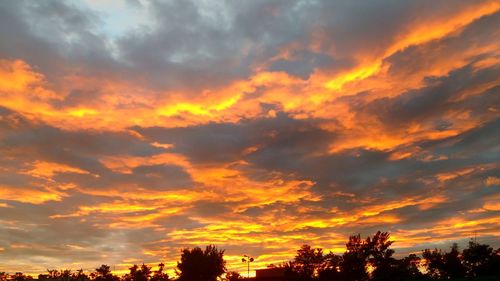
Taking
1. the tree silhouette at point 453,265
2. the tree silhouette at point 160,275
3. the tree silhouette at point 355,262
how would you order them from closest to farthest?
the tree silhouette at point 355,262 → the tree silhouette at point 453,265 → the tree silhouette at point 160,275

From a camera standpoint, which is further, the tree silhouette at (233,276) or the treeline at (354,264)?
the tree silhouette at (233,276)

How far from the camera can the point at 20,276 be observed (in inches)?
7795

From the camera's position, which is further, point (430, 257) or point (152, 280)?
point (152, 280)

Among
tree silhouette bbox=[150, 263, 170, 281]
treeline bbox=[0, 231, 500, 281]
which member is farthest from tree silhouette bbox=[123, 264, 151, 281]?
treeline bbox=[0, 231, 500, 281]

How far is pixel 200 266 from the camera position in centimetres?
7800

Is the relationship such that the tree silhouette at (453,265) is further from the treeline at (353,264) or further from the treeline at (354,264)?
the treeline at (354,264)

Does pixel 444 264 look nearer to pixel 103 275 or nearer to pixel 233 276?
pixel 233 276

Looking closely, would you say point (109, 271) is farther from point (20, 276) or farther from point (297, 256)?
point (297, 256)

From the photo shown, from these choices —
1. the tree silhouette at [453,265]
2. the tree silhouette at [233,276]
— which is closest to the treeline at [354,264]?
the tree silhouette at [453,265]

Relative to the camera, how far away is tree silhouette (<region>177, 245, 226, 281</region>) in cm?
7806

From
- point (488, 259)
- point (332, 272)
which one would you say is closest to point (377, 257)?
point (332, 272)

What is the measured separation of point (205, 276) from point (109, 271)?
99.7 meters

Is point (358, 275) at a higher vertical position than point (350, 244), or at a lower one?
lower

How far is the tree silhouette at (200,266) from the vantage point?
78.1 m
